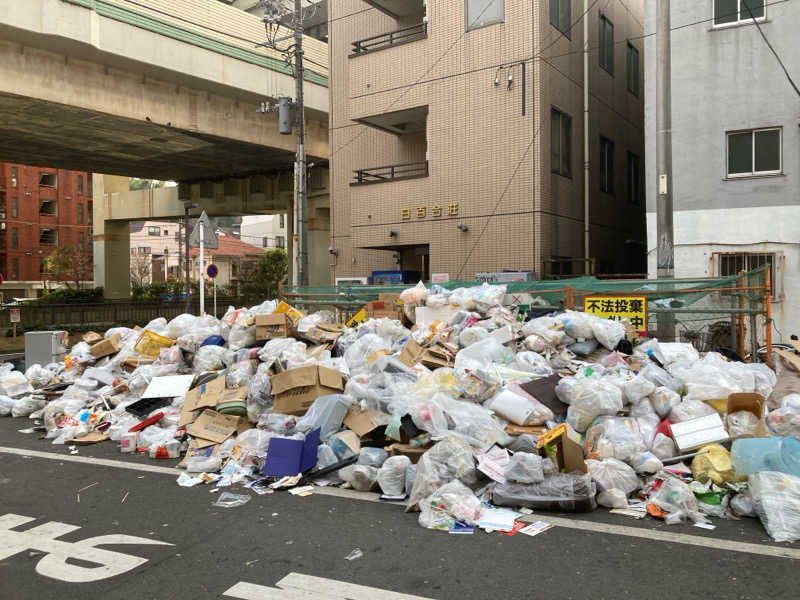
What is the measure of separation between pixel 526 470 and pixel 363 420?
5.92ft

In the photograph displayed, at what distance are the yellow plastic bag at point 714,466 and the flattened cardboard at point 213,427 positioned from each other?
4243mm

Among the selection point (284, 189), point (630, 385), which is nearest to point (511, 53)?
point (630, 385)

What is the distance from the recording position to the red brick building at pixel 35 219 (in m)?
55.0

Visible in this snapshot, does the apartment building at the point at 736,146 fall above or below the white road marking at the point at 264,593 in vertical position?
above

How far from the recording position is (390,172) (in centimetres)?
1748

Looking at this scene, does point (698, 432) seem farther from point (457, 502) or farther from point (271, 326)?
point (271, 326)

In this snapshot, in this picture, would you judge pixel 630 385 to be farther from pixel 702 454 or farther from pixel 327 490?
pixel 327 490

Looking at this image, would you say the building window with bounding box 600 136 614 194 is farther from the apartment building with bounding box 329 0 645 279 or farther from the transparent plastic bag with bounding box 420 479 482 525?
the transparent plastic bag with bounding box 420 479 482 525

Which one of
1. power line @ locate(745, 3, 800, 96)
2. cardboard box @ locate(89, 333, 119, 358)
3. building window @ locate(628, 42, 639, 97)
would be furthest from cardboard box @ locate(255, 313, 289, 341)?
building window @ locate(628, 42, 639, 97)

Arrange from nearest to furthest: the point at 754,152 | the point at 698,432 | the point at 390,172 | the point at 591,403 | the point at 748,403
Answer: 1. the point at 698,432
2. the point at 748,403
3. the point at 591,403
4. the point at 754,152
5. the point at 390,172

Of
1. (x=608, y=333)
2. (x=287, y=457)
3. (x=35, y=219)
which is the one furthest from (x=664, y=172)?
(x=35, y=219)

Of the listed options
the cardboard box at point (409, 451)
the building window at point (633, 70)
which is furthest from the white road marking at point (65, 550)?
the building window at point (633, 70)

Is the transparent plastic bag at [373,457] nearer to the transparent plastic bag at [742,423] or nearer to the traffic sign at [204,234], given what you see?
the transparent plastic bag at [742,423]

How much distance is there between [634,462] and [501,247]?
10013 millimetres
